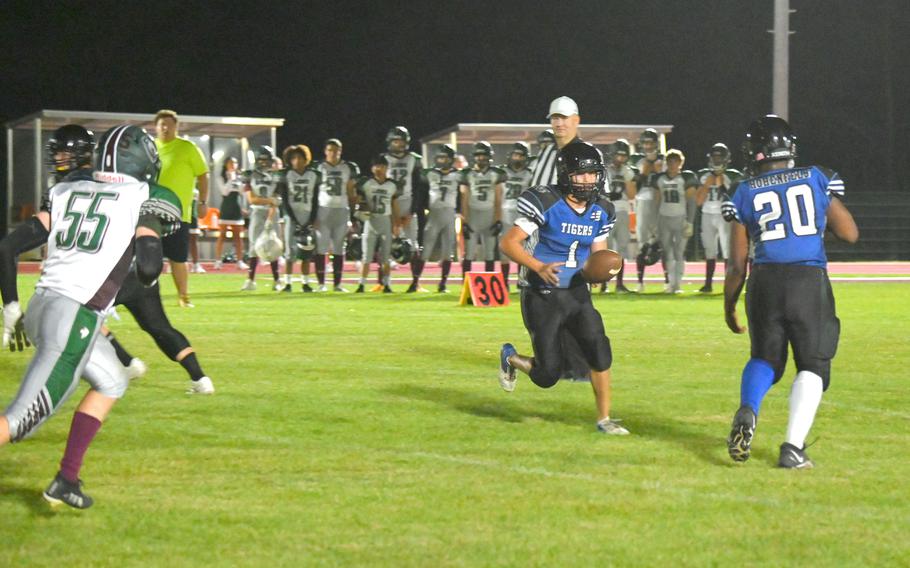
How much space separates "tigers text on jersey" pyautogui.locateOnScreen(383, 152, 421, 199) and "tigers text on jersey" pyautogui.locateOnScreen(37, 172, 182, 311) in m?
13.9

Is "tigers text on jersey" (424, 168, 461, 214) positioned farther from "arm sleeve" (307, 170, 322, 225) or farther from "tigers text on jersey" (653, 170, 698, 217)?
"tigers text on jersey" (653, 170, 698, 217)

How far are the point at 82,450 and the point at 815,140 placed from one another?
43287 millimetres

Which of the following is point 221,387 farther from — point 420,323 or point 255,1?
point 255,1

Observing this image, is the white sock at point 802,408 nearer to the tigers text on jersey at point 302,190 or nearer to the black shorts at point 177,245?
the black shorts at point 177,245

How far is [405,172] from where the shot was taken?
64.1ft

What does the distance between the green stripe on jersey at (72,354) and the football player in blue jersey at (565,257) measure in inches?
104

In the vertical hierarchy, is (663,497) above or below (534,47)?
below

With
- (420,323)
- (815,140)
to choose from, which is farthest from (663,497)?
(815,140)

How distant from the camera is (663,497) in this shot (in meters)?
5.64

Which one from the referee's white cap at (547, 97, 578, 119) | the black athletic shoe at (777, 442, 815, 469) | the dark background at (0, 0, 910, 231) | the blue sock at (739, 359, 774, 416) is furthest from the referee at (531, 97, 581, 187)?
the dark background at (0, 0, 910, 231)

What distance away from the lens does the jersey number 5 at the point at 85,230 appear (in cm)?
541

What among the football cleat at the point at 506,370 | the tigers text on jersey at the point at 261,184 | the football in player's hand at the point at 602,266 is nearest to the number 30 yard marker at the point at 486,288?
the tigers text on jersey at the point at 261,184

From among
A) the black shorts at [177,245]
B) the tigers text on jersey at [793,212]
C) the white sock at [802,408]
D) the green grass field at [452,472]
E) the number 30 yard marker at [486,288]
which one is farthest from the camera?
the number 30 yard marker at [486,288]

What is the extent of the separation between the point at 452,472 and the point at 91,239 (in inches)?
73.5
